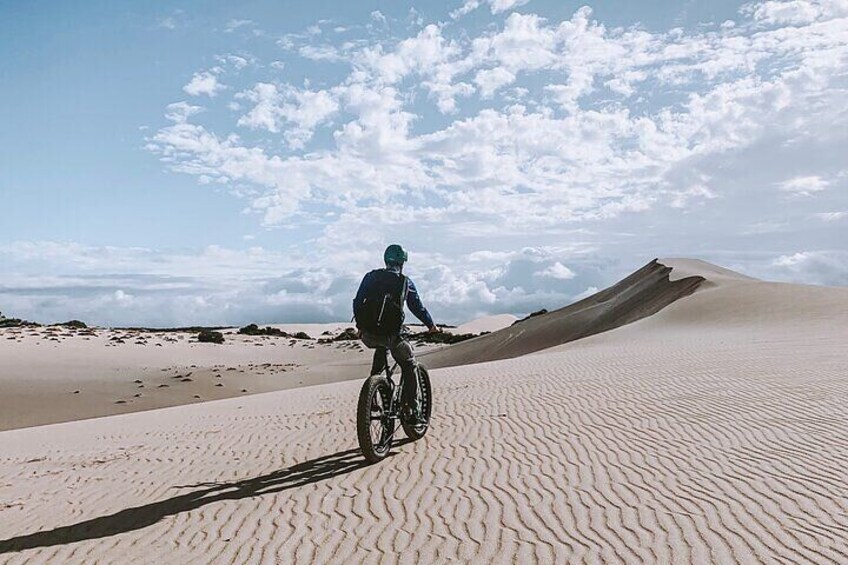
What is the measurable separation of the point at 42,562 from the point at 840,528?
5.68 meters

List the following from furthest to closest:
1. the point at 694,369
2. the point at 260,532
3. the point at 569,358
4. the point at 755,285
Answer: the point at 755,285 < the point at 569,358 < the point at 694,369 < the point at 260,532

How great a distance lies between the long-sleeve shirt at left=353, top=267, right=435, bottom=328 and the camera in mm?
7820

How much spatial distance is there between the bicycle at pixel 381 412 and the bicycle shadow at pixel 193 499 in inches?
10.0

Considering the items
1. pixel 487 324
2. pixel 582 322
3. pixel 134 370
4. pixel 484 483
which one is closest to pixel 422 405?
pixel 484 483

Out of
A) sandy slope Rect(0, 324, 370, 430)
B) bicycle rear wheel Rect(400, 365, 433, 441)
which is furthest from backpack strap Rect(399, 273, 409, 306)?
sandy slope Rect(0, 324, 370, 430)

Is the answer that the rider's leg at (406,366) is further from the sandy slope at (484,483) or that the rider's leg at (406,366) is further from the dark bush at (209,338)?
the dark bush at (209,338)

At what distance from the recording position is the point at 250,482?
7535mm

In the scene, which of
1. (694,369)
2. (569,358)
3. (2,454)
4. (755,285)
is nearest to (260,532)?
(2,454)

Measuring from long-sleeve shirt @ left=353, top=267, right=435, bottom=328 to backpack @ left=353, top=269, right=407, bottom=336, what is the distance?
3 cm

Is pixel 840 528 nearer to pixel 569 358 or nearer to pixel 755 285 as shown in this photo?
pixel 569 358

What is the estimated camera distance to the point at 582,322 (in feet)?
128

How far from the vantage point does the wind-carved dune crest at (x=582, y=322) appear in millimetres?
36000

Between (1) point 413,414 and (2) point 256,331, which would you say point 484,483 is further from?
(2) point 256,331

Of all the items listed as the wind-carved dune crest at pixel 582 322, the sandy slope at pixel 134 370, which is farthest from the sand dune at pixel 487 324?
the sandy slope at pixel 134 370
